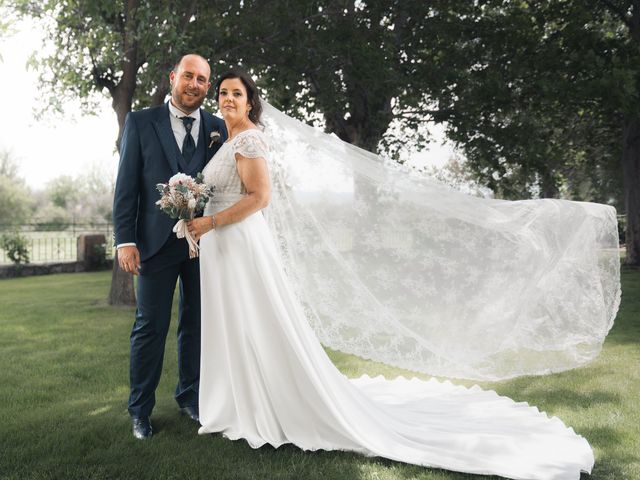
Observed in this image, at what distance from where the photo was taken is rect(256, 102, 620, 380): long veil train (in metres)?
4.48

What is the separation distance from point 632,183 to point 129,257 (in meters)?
14.9

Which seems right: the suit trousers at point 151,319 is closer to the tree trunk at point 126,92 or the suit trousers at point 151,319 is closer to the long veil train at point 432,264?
the long veil train at point 432,264

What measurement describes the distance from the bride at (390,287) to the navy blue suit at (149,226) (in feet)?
0.93

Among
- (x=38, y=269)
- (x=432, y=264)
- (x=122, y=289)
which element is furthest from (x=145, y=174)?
(x=38, y=269)

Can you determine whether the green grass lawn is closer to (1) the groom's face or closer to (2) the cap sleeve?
(2) the cap sleeve

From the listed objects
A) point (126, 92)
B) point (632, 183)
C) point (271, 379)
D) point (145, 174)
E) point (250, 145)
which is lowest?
point (271, 379)

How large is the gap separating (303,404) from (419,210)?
1764 millimetres

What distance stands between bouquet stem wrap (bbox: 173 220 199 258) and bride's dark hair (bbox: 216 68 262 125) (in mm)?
817

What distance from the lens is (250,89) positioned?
12.6ft

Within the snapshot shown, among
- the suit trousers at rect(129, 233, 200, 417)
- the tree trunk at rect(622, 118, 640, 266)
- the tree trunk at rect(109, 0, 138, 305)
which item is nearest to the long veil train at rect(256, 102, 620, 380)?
the suit trousers at rect(129, 233, 200, 417)

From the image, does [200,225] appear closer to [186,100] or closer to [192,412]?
[186,100]

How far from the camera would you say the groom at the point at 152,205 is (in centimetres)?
392

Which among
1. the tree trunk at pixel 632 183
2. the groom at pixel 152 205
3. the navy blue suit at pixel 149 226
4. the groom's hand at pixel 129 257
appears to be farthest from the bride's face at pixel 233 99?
the tree trunk at pixel 632 183

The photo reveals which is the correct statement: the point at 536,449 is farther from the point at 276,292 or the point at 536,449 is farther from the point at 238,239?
the point at 238,239
